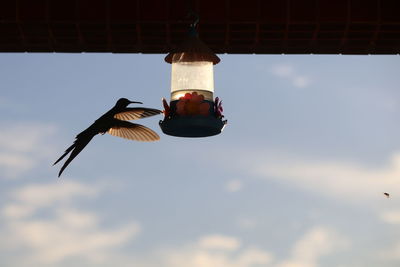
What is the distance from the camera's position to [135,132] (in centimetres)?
1059

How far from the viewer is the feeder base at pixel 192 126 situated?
31.6 feet

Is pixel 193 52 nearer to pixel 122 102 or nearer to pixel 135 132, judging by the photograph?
pixel 135 132

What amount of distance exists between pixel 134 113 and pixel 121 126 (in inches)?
11.6

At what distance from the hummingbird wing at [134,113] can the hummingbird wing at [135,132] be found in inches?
9.1
